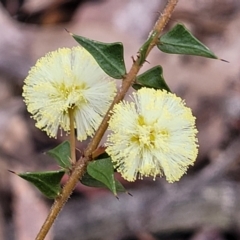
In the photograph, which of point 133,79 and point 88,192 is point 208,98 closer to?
point 88,192

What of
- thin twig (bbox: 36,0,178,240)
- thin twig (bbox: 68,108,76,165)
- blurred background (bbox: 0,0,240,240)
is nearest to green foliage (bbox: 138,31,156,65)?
thin twig (bbox: 36,0,178,240)

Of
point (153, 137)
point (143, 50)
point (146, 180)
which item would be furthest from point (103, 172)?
point (146, 180)

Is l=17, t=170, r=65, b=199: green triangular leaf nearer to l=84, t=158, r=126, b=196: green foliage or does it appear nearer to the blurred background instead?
l=84, t=158, r=126, b=196: green foliage

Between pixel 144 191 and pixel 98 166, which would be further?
pixel 144 191

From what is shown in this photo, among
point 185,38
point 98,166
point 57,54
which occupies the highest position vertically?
point 185,38

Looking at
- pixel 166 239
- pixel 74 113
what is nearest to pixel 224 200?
pixel 166 239

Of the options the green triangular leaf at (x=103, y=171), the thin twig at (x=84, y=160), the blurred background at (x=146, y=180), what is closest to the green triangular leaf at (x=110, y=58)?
the thin twig at (x=84, y=160)

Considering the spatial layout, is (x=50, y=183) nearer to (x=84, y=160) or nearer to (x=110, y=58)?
(x=84, y=160)
